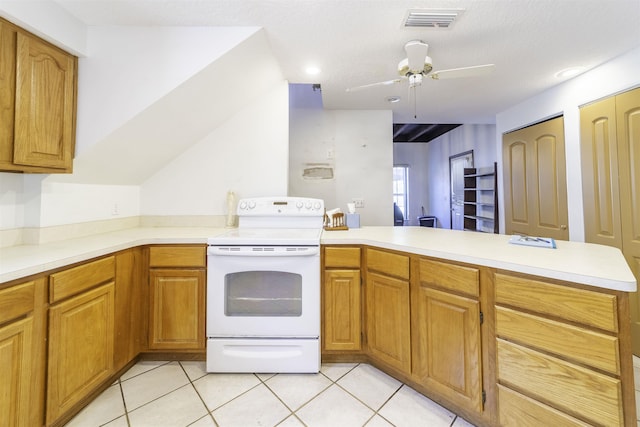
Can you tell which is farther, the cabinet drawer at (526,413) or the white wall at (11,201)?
the white wall at (11,201)

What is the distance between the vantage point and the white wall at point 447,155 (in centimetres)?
441

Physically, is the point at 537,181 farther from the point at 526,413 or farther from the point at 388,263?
the point at 526,413

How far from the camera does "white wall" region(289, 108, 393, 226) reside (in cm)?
332

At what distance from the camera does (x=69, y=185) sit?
188 cm

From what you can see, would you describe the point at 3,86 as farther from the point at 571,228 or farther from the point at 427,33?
the point at 571,228

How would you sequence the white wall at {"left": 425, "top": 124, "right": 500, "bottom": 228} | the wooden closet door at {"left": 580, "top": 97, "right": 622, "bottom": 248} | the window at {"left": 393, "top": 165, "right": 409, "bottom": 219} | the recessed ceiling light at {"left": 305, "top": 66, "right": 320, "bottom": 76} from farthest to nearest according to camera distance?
the window at {"left": 393, "top": 165, "right": 409, "bottom": 219} < the white wall at {"left": 425, "top": 124, "right": 500, "bottom": 228} < the recessed ceiling light at {"left": 305, "top": 66, "right": 320, "bottom": 76} < the wooden closet door at {"left": 580, "top": 97, "right": 622, "bottom": 248}

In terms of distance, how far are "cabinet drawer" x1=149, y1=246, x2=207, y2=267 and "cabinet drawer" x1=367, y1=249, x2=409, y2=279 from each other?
3.83 ft

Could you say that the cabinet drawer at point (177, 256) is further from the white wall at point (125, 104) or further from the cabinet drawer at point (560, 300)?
the cabinet drawer at point (560, 300)

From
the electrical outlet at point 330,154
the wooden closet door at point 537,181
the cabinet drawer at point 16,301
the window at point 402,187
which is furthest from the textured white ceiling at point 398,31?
the window at point 402,187

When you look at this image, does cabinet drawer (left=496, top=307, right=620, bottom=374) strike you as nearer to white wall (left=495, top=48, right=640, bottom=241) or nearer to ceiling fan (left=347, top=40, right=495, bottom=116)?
ceiling fan (left=347, top=40, right=495, bottom=116)

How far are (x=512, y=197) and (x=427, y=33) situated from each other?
2.43 m

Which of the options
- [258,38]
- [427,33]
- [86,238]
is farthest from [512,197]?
[86,238]

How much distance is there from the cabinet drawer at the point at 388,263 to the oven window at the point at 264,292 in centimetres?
51

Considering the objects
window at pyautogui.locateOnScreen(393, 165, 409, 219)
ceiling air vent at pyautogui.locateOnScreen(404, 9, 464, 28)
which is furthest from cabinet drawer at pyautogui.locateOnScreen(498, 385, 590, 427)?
window at pyautogui.locateOnScreen(393, 165, 409, 219)
